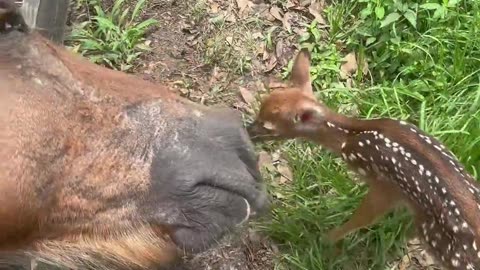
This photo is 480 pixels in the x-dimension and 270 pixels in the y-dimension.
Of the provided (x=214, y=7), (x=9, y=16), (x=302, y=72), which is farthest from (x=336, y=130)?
(x=9, y=16)

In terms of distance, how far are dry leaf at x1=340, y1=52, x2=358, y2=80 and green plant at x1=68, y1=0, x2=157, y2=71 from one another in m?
0.97

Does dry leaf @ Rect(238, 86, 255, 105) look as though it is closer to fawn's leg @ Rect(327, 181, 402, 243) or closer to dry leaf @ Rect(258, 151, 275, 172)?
dry leaf @ Rect(258, 151, 275, 172)

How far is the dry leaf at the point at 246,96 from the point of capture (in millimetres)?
4469

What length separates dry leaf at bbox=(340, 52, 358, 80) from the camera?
453 cm

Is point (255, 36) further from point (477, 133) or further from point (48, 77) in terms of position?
point (48, 77)

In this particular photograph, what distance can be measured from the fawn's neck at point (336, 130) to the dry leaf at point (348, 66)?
807 mm

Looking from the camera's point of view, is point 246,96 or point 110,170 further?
point 246,96

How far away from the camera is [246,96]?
4.48 meters

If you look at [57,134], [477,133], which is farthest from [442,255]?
[57,134]

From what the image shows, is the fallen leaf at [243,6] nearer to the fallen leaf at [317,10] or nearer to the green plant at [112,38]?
the fallen leaf at [317,10]

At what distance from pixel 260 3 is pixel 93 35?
2.94 feet

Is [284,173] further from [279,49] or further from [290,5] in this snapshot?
[290,5]

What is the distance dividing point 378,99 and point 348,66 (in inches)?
13.7

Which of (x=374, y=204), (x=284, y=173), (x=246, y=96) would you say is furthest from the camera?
(x=246, y=96)
